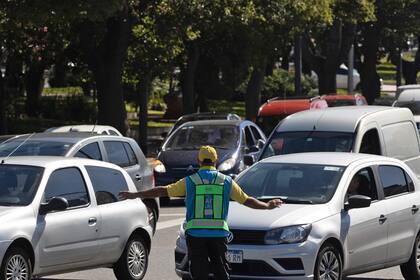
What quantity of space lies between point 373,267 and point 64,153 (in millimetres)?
5716

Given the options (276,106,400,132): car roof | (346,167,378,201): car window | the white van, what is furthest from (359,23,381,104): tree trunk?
(346,167,378,201): car window

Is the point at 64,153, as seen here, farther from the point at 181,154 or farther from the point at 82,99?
the point at 82,99

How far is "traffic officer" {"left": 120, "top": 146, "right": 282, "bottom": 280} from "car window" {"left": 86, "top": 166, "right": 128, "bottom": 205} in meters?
2.57

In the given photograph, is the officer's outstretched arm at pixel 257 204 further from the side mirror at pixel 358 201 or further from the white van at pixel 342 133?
the white van at pixel 342 133

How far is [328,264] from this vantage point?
34.9 feet

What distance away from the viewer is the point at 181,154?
2202cm

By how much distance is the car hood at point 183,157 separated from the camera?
21.7 metres

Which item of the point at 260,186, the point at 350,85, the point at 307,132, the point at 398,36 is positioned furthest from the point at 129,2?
the point at 398,36

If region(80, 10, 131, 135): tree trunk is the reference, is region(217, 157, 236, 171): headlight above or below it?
below

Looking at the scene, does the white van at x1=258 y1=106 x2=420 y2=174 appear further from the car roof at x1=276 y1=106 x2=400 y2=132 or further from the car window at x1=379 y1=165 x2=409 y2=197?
the car window at x1=379 y1=165 x2=409 y2=197

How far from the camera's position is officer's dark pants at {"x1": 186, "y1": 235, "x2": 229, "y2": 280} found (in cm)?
933

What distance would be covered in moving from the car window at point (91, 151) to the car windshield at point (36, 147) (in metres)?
0.28

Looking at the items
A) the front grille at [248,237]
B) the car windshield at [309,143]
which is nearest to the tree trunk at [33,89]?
the car windshield at [309,143]

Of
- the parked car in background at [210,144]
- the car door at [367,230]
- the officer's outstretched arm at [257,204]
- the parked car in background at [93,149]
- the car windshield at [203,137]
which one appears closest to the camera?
the officer's outstretched arm at [257,204]
